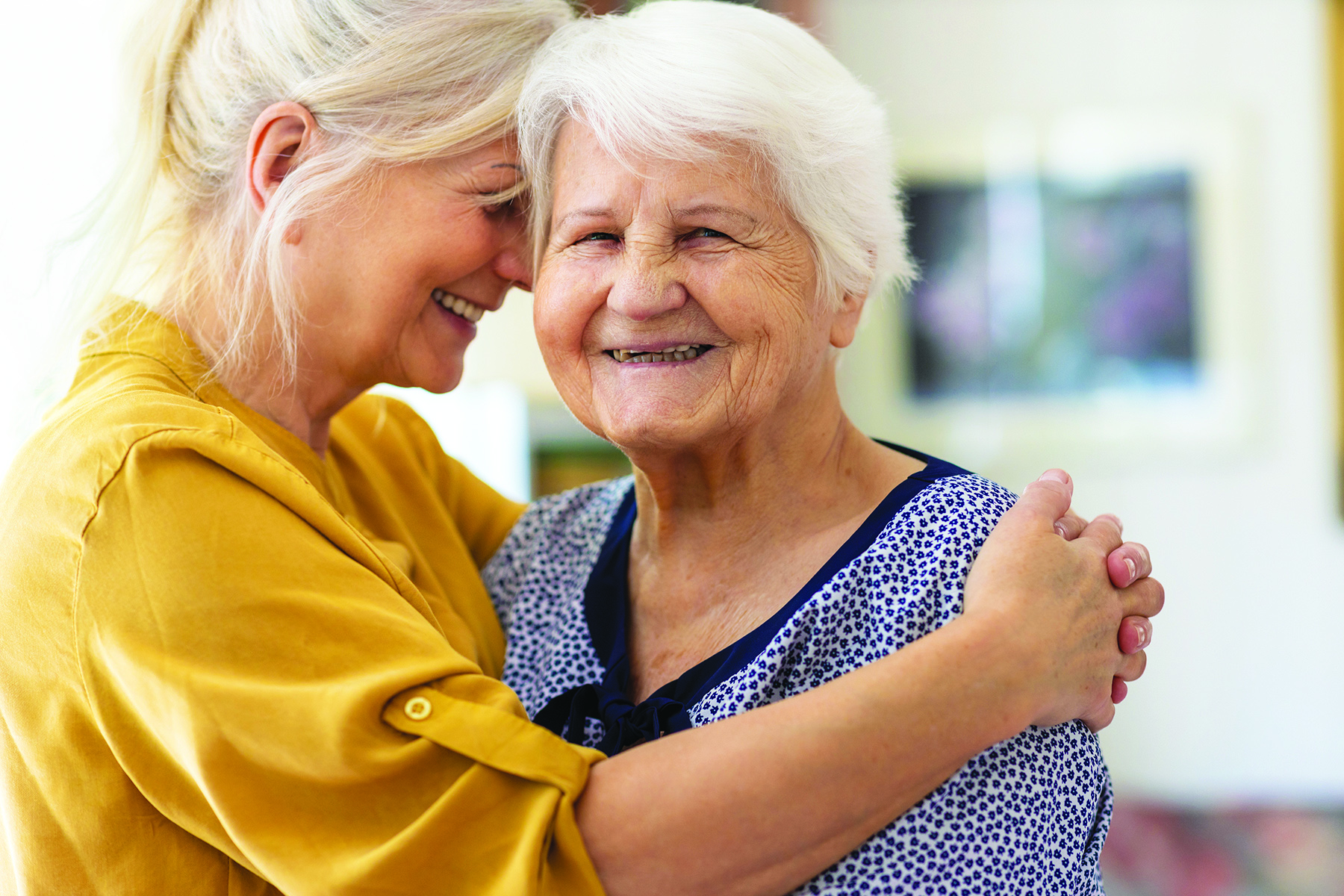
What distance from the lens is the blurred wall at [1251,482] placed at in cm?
402

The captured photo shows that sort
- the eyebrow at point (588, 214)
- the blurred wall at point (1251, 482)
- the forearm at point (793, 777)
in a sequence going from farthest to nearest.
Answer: the blurred wall at point (1251, 482) → the eyebrow at point (588, 214) → the forearm at point (793, 777)

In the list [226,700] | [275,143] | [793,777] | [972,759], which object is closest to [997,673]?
[972,759]

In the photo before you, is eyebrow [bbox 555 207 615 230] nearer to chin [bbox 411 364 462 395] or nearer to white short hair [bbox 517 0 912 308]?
white short hair [bbox 517 0 912 308]

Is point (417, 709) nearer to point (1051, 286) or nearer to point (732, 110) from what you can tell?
point (732, 110)

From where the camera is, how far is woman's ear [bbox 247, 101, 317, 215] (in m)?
1.30

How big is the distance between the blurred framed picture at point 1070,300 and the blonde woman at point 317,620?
120 inches

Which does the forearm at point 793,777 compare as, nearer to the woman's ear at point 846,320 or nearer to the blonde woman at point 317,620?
the blonde woman at point 317,620

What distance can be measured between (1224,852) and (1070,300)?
1933mm

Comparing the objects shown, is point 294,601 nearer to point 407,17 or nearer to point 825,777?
point 825,777

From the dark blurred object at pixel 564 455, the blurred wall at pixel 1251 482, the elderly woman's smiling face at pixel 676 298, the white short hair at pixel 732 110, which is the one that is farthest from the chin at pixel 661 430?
the blurred wall at pixel 1251 482

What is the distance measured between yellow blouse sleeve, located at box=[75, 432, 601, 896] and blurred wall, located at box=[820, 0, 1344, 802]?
3.55 meters

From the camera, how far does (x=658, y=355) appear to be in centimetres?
126

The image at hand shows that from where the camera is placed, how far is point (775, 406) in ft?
4.18

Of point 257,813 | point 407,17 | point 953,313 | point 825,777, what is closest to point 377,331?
point 407,17
